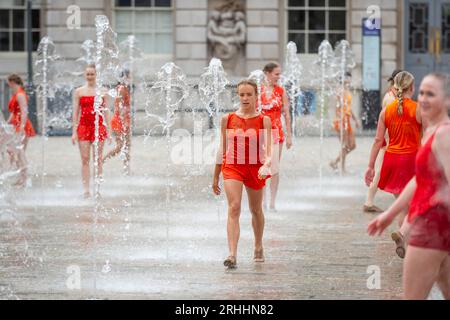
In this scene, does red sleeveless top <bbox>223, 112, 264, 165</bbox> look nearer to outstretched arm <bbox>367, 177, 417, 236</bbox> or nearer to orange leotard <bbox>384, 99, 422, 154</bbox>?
orange leotard <bbox>384, 99, 422, 154</bbox>

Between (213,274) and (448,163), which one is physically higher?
(448,163)

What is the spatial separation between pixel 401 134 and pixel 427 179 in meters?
4.31

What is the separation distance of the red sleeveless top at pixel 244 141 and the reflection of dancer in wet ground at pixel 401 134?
1.27 metres

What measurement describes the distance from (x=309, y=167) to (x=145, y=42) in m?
11.8

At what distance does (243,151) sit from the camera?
9648mm

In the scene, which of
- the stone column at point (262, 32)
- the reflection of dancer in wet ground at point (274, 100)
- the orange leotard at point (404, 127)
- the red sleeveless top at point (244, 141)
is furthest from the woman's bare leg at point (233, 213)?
the stone column at point (262, 32)

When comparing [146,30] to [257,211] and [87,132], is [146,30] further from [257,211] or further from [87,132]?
[257,211]

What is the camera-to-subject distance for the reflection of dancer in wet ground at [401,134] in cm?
1037

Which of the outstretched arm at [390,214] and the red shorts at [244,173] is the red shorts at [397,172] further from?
the outstretched arm at [390,214]

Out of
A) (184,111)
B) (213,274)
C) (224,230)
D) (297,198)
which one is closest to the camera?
(213,274)

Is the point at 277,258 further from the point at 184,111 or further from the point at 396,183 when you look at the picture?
the point at 184,111

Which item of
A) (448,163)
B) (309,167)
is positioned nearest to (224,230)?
(448,163)

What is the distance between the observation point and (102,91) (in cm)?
1432

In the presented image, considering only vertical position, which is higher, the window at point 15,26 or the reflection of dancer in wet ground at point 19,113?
the window at point 15,26
